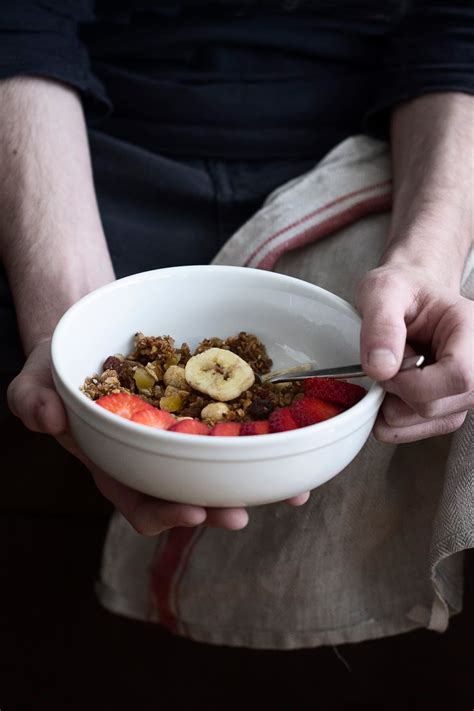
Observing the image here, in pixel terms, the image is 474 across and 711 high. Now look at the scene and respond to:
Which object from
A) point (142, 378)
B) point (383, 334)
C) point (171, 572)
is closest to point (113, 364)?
point (142, 378)

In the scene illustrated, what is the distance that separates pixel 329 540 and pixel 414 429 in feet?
0.74

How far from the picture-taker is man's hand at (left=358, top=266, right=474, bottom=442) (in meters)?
0.67

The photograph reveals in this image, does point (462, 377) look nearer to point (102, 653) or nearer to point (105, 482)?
point (105, 482)

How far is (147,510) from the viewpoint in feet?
2.42

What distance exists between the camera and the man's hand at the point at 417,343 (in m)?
0.67

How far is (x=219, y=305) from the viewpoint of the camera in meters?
0.85

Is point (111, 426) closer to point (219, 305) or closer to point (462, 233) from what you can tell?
point (219, 305)

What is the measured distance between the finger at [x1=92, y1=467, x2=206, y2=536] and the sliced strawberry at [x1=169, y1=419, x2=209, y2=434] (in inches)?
2.5

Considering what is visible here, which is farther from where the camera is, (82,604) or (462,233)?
(82,604)

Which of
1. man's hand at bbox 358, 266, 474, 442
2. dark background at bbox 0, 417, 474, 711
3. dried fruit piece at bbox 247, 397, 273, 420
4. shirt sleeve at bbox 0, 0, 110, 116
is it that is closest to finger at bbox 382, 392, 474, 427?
man's hand at bbox 358, 266, 474, 442

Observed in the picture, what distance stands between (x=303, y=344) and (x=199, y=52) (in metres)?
0.49

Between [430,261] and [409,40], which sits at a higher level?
[409,40]

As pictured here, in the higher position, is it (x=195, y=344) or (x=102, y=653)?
(x=195, y=344)

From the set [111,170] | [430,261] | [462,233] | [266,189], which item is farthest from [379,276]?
[111,170]
